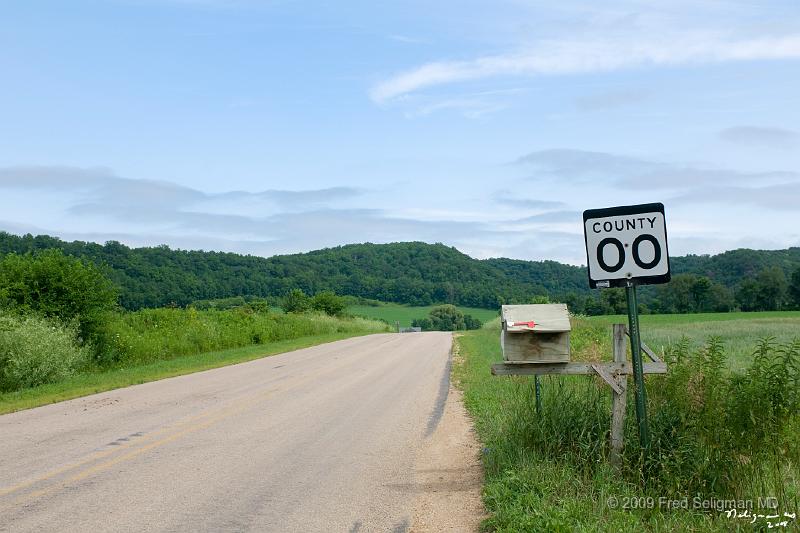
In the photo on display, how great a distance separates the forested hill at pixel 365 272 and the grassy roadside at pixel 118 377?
892 inches

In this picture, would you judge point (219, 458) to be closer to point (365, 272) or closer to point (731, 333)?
point (731, 333)

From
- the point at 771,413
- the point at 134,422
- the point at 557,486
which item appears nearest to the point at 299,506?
the point at 557,486

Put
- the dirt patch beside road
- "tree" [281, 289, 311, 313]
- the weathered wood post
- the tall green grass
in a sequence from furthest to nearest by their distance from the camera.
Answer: "tree" [281, 289, 311, 313]
the tall green grass
the weathered wood post
the dirt patch beside road

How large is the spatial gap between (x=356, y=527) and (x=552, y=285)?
7909 centimetres

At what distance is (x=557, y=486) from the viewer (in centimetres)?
709

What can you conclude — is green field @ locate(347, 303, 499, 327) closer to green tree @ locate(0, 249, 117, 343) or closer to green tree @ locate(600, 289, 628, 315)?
green tree @ locate(600, 289, 628, 315)

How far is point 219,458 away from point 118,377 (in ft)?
41.7

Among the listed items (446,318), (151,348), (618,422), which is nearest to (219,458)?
(618,422)

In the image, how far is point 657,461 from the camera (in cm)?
755

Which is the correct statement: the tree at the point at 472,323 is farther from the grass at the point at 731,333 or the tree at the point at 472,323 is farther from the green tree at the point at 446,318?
the grass at the point at 731,333

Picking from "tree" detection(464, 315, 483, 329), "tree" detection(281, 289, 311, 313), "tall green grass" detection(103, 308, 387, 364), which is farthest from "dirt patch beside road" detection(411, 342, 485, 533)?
"tree" detection(464, 315, 483, 329)

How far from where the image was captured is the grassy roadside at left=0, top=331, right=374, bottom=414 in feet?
54.0

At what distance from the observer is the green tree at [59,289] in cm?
2369

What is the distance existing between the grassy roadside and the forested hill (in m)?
22.7
